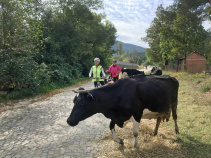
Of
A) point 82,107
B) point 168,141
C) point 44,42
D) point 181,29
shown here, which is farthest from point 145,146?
point 181,29

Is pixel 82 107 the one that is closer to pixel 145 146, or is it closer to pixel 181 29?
pixel 145 146

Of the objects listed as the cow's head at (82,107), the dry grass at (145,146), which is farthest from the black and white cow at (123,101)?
the dry grass at (145,146)

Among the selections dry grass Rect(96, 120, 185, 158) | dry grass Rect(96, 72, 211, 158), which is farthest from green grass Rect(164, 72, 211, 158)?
dry grass Rect(96, 120, 185, 158)

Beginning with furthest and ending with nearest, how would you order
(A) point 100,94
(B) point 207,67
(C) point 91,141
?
(B) point 207,67 < (C) point 91,141 < (A) point 100,94

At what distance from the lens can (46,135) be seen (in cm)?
534

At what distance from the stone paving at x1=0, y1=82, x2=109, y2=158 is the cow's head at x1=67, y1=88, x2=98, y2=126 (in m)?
1.07

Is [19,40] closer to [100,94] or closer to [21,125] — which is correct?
[21,125]

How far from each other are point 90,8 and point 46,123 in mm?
21398

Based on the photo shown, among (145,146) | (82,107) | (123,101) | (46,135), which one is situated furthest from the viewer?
(46,135)

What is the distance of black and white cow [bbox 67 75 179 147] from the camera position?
3.90 metres

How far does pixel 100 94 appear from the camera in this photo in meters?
4.20

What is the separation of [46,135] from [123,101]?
2855mm

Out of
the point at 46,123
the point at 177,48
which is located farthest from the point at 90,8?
the point at 46,123

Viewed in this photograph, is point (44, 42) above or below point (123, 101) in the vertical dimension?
above
